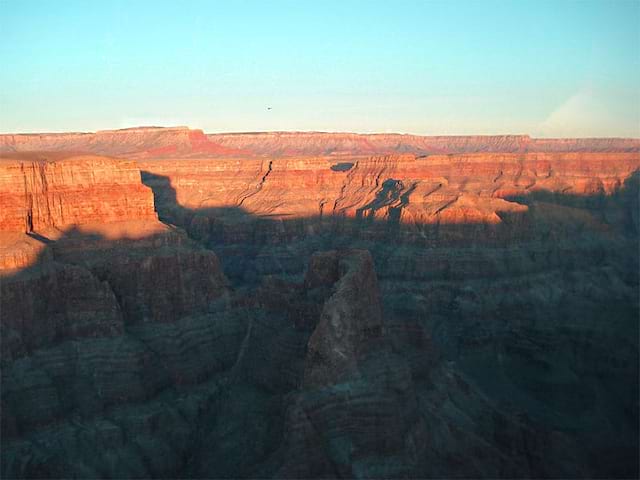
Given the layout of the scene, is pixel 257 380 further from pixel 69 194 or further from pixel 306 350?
pixel 69 194

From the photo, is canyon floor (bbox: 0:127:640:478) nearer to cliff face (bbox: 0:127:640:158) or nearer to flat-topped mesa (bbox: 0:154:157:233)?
flat-topped mesa (bbox: 0:154:157:233)

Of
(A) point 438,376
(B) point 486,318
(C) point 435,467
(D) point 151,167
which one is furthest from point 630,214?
(D) point 151,167

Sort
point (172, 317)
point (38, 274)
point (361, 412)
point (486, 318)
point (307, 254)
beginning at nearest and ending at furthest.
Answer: point (361, 412), point (38, 274), point (172, 317), point (486, 318), point (307, 254)

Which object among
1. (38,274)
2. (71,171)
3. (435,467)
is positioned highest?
(71,171)

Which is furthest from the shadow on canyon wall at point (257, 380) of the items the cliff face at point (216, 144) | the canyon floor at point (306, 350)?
the cliff face at point (216, 144)

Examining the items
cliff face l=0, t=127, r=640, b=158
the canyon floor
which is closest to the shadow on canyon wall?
the canyon floor

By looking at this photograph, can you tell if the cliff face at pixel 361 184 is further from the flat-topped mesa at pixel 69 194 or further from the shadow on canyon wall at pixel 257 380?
the flat-topped mesa at pixel 69 194

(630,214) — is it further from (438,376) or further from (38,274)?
(38,274)
